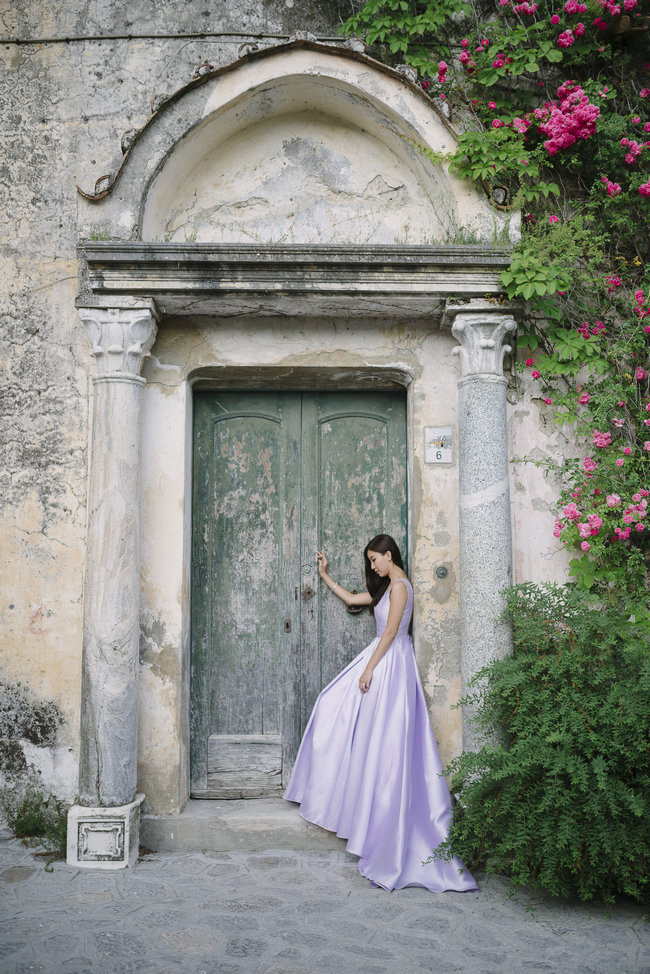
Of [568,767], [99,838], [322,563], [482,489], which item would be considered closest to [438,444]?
[482,489]

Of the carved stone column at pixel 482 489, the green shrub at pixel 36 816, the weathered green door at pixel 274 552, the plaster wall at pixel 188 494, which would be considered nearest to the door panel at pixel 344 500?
the weathered green door at pixel 274 552

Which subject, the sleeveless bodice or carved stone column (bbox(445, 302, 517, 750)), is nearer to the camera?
carved stone column (bbox(445, 302, 517, 750))

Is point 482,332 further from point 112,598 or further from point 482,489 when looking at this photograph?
point 112,598

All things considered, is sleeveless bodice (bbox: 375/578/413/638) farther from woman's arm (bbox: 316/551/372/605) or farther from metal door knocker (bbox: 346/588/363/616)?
metal door knocker (bbox: 346/588/363/616)

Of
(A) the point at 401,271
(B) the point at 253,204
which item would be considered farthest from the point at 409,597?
(B) the point at 253,204

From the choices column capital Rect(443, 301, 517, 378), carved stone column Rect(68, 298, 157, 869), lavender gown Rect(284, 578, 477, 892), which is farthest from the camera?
column capital Rect(443, 301, 517, 378)

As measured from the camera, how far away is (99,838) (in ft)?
12.6

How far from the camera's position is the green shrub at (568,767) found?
127 inches

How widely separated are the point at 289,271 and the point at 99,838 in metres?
3.19

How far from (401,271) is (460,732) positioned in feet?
8.72

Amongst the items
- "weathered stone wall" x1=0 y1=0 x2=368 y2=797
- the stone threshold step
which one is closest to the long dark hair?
the stone threshold step

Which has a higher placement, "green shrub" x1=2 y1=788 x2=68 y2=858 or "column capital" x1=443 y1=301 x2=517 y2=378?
"column capital" x1=443 y1=301 x2=517 y2=378

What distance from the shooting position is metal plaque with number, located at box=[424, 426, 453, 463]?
441 centimetres

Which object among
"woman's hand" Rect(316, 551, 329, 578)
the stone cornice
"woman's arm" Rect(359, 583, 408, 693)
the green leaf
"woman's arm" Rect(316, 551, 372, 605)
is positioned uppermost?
the green leaf
